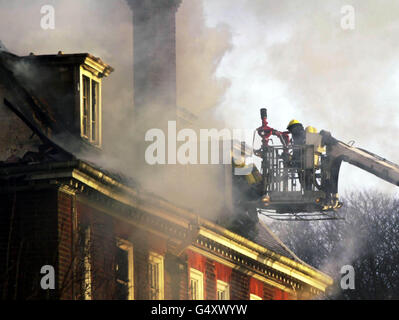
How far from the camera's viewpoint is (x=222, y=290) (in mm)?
28984

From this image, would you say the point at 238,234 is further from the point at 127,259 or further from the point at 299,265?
the point at 127,259

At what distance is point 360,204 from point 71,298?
36.5m

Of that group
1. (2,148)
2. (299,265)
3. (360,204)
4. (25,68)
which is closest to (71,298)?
(2,148)

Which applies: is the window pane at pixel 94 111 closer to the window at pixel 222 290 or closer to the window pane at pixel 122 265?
the window pane at pixel 122 265

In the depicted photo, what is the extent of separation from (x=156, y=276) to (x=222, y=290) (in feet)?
12.3

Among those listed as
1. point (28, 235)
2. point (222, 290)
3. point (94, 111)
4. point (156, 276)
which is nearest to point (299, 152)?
point (222, 290)

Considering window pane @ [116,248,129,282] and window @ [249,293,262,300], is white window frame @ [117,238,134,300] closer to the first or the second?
window pane @ [116,248,129,282]

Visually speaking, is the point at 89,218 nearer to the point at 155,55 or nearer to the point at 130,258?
the point at 130,258

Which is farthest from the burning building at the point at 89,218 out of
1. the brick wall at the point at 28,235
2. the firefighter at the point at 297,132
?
the firefighter at the point at 297,132

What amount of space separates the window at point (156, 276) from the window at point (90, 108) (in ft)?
8.34

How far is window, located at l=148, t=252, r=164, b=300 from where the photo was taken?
25.1 m

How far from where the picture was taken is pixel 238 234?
2948 cm

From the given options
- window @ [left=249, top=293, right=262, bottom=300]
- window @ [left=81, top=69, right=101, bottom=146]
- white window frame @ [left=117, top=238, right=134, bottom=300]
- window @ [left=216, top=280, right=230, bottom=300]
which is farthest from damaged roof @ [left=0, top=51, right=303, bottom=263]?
window @ [left=249, top=293, right=262, bottom=300]
